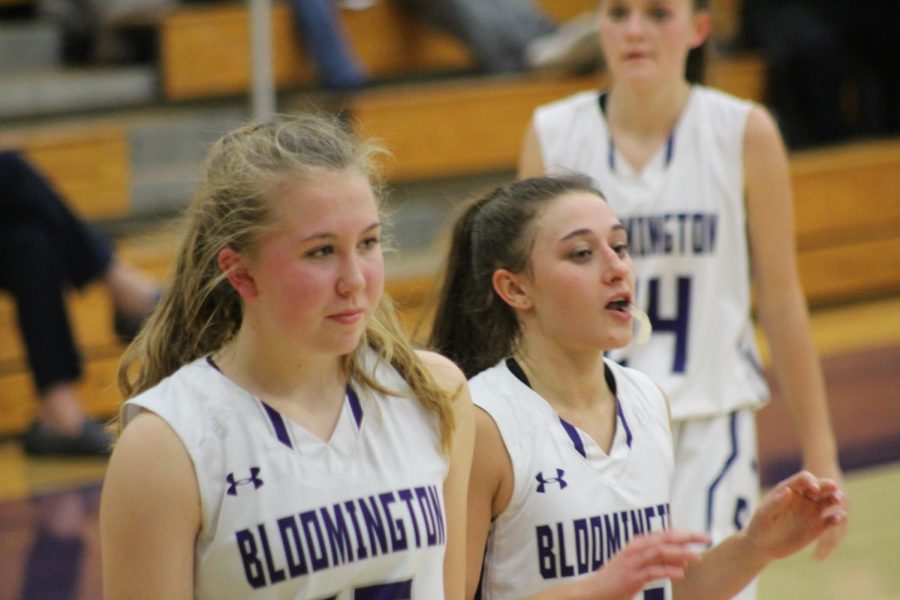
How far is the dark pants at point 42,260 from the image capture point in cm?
543

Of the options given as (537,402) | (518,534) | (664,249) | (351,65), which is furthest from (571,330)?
(351,65)

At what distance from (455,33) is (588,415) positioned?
555cm

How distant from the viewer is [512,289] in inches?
98.3

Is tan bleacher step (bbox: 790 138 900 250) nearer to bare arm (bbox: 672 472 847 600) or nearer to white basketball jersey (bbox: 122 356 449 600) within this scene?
bare arm (bbox: 672 472 847 600)

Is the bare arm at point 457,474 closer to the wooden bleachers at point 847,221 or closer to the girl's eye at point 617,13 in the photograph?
the girl's eye at point 617,13

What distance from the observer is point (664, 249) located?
320 centimetres

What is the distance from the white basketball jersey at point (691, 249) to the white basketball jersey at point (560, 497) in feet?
2.61

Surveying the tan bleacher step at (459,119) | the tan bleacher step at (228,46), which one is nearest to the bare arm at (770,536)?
the tan bleacher step at (459,119)

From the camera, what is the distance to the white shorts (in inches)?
123

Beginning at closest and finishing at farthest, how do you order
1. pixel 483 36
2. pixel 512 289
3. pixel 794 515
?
pixel 794 515
pixel 512 289
pixel 483 36

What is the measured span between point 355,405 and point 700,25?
1667 mm

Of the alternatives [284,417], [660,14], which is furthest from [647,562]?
[660,14]

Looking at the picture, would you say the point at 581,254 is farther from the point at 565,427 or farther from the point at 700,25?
the point at 700,25

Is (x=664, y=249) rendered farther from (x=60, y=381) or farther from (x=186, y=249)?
(x=60, y=381)
